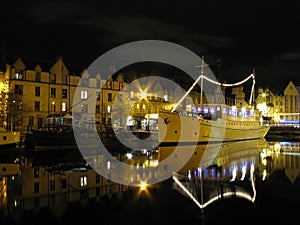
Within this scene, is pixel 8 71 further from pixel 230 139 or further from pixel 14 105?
pixel 230 139

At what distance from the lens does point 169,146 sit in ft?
120

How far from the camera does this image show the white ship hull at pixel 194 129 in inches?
1420

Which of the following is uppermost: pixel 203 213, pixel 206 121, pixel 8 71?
pixel 8 71

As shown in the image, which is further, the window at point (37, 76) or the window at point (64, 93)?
the window at point (64, 93)

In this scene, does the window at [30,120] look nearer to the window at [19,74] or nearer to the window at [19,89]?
the window at [19,89]

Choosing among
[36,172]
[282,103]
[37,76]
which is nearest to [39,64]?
[37,76]

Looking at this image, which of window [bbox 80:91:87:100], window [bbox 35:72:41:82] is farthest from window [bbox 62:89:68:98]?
window [bbox 35:72:41:82]

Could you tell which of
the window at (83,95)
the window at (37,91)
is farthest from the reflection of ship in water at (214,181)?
the window at (83,95)

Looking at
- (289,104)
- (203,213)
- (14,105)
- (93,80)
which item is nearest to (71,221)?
(203,213)

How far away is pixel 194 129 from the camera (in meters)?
38.1

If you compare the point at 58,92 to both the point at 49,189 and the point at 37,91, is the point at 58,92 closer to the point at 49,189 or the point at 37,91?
the point at 37,91

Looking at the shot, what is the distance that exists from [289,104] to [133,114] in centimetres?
6755

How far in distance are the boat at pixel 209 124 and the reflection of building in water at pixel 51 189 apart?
723 inches

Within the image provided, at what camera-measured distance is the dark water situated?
9.82 m
